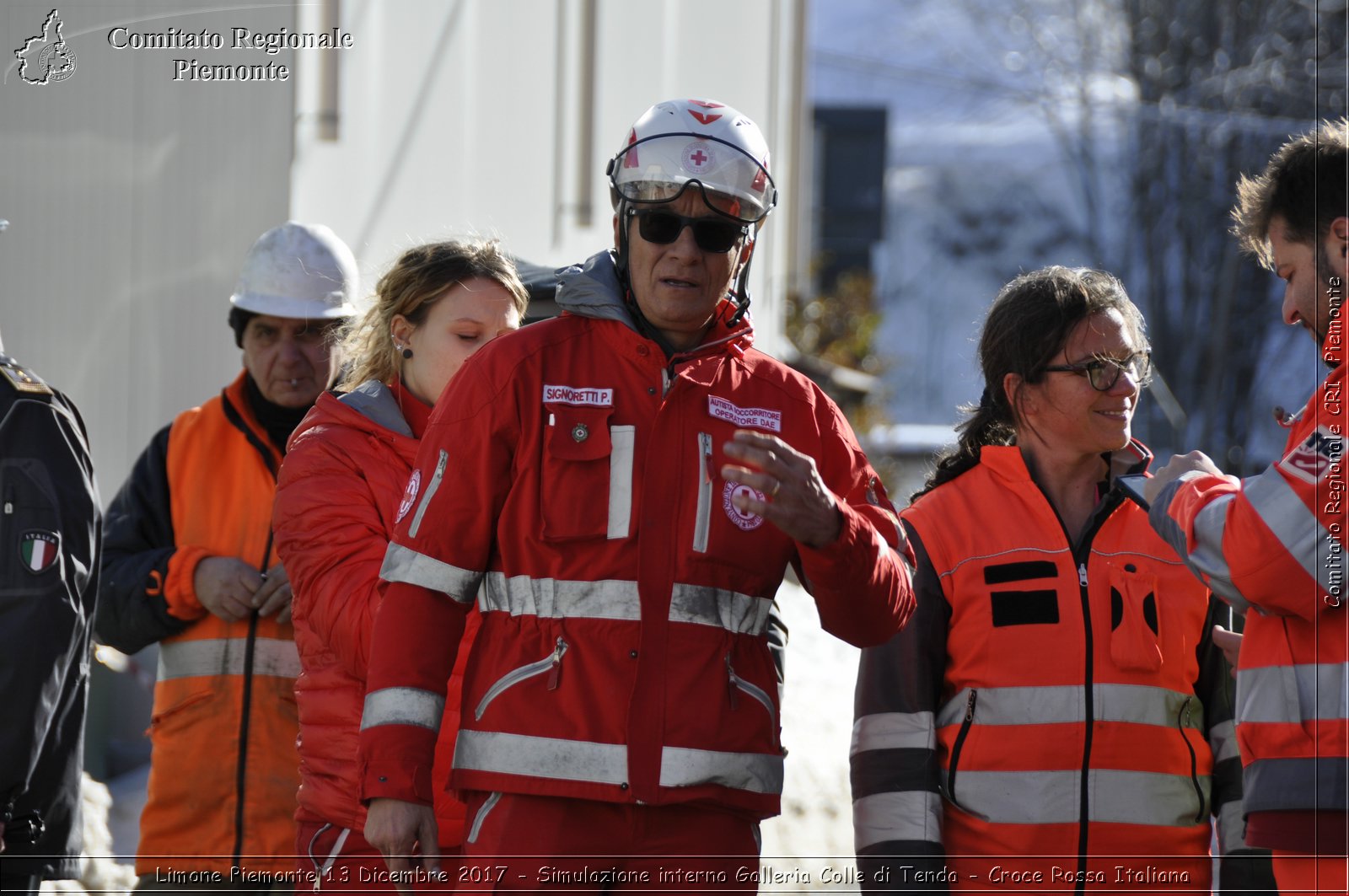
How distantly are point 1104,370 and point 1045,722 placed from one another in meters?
0.80

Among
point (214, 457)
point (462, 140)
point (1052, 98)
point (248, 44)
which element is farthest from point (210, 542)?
point (1052, 98)

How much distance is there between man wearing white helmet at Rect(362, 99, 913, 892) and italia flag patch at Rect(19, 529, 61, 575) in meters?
0.99

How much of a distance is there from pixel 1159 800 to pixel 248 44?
13.5 ft

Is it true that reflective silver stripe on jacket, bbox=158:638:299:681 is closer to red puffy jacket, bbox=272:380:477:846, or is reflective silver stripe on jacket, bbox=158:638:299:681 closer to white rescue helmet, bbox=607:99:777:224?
red puffy jacket, bbox=272:380:477:846

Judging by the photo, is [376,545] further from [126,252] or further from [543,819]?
[126,252]

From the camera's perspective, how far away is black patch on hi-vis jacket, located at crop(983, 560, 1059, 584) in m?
3.35

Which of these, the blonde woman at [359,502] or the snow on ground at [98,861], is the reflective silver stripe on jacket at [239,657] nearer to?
the blonde woman at [359,502]

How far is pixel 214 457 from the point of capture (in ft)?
14.3

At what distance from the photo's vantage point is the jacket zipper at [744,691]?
9.29 ft

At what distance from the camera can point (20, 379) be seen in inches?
139

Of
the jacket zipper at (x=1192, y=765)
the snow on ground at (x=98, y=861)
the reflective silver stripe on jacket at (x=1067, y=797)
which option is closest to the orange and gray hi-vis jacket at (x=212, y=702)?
the snow on ground at (x=98, y=861)

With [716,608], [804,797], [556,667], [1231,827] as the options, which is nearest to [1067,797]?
[1231,827]

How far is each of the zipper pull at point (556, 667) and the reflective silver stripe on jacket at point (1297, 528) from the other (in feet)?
4.05

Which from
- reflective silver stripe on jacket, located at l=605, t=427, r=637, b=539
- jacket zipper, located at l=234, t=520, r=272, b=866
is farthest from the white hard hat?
reflective silver stripe on jacket, located at l=605, t=427, r=637, b=539
